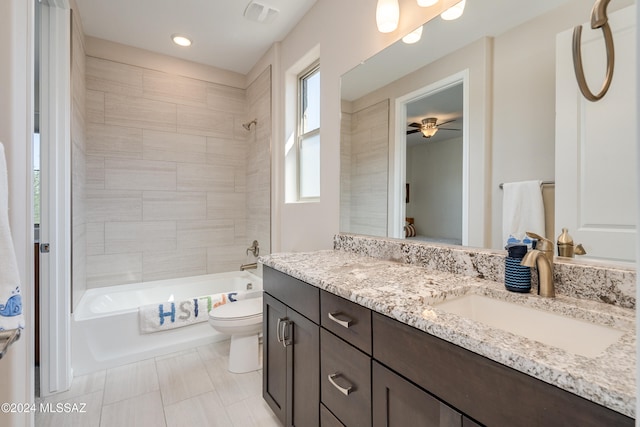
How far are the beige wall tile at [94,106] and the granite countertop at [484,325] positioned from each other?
2436 mm

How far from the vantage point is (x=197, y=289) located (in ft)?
10.00

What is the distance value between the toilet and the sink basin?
4.90 feet

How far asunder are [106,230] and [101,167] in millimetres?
580

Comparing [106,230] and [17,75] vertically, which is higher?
[17,75]

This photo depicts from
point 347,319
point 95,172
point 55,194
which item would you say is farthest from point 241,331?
point 95,172

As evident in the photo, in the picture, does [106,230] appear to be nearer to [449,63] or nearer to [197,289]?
A: [197,289]

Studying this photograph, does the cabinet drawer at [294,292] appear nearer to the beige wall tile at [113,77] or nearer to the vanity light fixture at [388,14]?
the vanity light fixture at [388,14]

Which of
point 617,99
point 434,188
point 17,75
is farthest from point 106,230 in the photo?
point 617,99

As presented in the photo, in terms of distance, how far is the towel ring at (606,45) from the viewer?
33.8 inches

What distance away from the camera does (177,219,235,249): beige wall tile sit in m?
3.09

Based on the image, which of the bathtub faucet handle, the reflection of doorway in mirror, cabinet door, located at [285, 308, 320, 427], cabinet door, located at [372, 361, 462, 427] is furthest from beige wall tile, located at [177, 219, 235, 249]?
cabinet door, located at [372, 361, 462, 427]

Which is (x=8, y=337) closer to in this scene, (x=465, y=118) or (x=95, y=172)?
(x=465, y=118)

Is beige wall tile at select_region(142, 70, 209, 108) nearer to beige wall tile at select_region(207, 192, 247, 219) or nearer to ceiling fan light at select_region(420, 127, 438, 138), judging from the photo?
beige wall tile at select_region(207, 192, 247, 219)

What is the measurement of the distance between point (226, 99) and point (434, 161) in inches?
107
